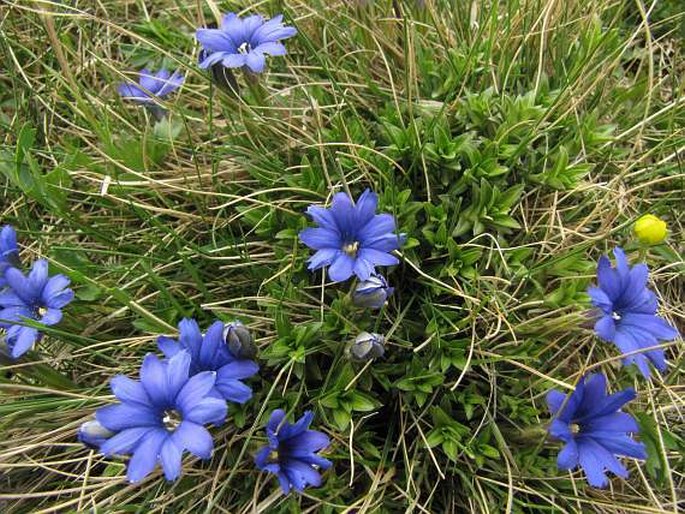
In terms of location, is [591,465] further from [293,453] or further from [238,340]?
[238,340]

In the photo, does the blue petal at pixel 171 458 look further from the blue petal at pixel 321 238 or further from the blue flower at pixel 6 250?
the blue flower at pixel 6 250

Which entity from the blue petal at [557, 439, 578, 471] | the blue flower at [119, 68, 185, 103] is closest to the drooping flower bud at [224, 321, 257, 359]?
the blue petal at [557, 439, 578, 471]

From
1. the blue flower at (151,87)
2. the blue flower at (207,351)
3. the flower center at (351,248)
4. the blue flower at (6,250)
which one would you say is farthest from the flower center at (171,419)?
the blue flower at (151,87)

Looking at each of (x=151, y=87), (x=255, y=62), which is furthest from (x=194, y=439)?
(x=151, y=87)

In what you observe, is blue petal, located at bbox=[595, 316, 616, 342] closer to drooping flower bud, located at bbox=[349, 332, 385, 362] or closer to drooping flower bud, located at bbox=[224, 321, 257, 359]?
drooping flower bud, located at bbox=[349, 332, 385, 362]

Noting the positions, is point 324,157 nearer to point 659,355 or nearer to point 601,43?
point 601,43

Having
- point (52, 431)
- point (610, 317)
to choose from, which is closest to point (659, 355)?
point (610, 317)
